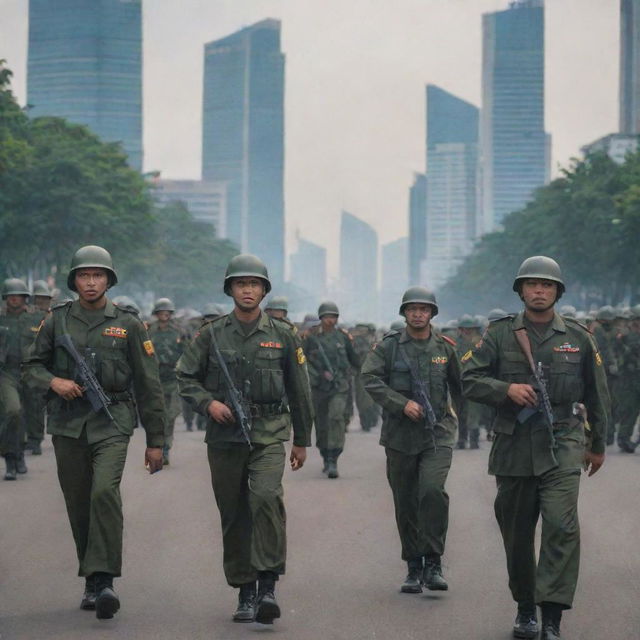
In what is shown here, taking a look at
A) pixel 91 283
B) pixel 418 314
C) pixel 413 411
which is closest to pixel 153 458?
pixel 91 283

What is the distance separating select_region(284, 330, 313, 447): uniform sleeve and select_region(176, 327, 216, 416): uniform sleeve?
458 millimetres

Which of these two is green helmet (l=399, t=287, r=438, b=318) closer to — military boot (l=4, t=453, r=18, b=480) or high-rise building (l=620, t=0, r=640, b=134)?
military boot (l=4, t=453, r=18, b=480)

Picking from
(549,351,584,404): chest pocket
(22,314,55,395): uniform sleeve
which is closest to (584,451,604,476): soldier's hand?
(549,351,584,404): chest pocket

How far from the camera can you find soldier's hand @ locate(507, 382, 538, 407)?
7430 millimetres

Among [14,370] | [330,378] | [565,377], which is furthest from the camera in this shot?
[330,378]

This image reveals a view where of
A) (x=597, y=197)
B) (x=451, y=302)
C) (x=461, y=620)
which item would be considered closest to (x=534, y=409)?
(x=461, y=620)

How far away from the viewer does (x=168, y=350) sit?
1984 cm

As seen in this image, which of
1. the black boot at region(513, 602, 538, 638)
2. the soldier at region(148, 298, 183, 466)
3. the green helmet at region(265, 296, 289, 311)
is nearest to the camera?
the black boot at region(513, 602, 538, 638)

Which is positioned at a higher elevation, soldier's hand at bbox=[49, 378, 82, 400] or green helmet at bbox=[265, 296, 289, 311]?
green helmet at bbox=[265, 296, 289, 311]

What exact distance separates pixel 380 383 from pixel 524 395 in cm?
210

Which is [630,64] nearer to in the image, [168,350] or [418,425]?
[168,350]

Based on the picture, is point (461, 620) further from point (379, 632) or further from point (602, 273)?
point (602, 273)

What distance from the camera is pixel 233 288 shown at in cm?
823

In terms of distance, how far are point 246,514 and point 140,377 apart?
3.22ft
